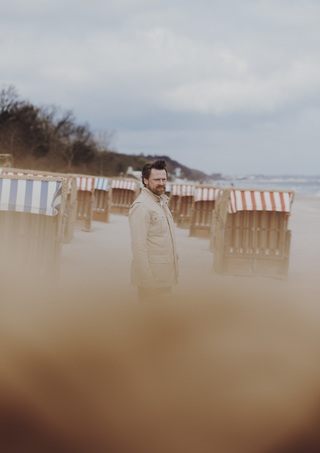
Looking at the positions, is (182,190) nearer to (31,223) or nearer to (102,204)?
(102,204)

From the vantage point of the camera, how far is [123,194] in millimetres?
21047

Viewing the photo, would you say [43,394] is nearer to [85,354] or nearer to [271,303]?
[85,354]

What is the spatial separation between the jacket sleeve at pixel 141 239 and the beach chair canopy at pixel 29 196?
2.06 m

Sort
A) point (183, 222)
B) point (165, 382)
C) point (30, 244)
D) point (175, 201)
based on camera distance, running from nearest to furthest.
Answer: point (165, 382), point (30, 244), point (183, 222), point (175, 201)

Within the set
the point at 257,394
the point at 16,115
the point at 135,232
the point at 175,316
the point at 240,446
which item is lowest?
the point at 240,446

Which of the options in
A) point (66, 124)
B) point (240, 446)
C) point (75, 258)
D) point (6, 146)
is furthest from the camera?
point (66, 124)

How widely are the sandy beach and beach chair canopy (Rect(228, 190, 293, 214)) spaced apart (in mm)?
1256

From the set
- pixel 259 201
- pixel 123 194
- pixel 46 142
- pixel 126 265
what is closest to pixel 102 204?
pixel 123 194

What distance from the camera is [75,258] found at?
900 cm

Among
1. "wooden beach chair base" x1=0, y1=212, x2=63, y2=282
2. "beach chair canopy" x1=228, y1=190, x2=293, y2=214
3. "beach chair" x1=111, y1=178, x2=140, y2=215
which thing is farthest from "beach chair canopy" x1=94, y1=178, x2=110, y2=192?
"wooden beach chair base" x1=0, y1=212, x2=63, y2=282

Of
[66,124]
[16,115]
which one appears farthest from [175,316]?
[66,124]

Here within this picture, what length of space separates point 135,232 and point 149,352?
1.18 metres

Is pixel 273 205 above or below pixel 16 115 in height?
below

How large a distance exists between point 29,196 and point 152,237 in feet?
7.50
